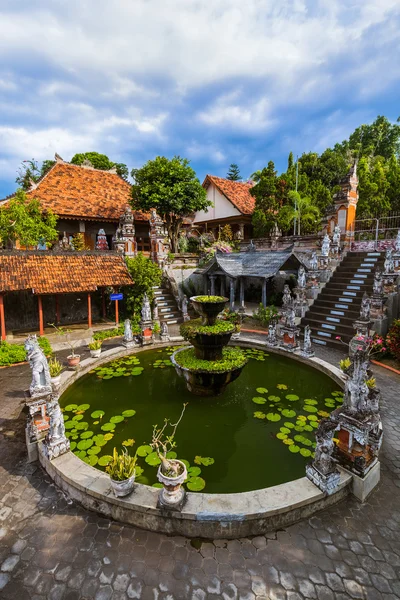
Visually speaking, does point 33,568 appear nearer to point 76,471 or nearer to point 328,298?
point 76,471

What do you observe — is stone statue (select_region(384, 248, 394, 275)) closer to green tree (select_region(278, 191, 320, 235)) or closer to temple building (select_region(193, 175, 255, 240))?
green tree (select_region(278, 191, 320, 235))

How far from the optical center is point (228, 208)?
28.7 m

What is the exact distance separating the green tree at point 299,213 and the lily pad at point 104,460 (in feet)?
68.7

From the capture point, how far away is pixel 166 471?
4.16m

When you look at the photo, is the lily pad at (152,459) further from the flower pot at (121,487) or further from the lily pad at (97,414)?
the lily pad at (97,414)

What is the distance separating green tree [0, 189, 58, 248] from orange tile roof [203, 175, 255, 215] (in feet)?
55.7

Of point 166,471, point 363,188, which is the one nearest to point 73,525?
point 166,471

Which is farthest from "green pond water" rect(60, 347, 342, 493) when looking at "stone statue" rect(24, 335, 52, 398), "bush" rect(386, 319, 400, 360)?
"bush" rect(386, 319, 400, 360)

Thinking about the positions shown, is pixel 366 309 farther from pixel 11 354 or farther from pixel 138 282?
pixel 11 354

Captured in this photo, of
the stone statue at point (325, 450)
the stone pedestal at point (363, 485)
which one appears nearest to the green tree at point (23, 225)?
the stone statue at point (325, 450)

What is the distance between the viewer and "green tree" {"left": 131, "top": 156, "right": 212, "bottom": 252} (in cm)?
2031

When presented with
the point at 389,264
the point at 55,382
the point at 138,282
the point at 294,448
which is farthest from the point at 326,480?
the point at 138,282

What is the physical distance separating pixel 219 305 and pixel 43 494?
17.6 ft

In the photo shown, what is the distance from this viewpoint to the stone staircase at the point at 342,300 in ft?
41.6
